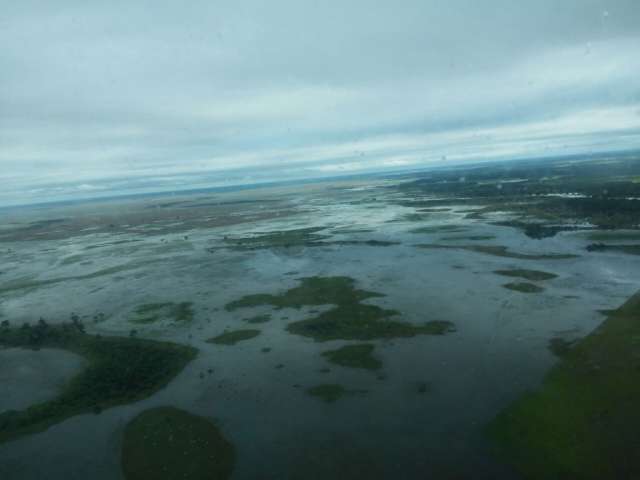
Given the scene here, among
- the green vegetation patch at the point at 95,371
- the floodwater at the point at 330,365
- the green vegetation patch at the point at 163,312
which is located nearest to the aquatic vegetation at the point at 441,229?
the floodwater at the point at 330,365

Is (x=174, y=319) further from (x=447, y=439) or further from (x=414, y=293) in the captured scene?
(x=447, y=439)

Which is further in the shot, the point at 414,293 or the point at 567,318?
the point at 414,293

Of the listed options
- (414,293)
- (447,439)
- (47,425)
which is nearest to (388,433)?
(447,439)

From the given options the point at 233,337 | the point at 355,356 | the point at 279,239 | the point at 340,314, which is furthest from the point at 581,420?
the point at 279,239

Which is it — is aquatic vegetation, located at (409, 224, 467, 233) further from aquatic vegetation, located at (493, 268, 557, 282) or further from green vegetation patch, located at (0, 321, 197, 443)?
green vegetation patch, located at (0, 321, 197, 443)

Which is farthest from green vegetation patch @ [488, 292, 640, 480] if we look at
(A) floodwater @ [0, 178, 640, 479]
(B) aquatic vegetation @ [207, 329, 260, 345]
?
(B) aquatic vegetation @ [207, 329, 260, 345]

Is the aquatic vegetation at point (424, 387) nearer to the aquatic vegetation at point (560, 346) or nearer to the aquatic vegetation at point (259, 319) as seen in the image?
the aquatic vegetation at point (560, 346)
